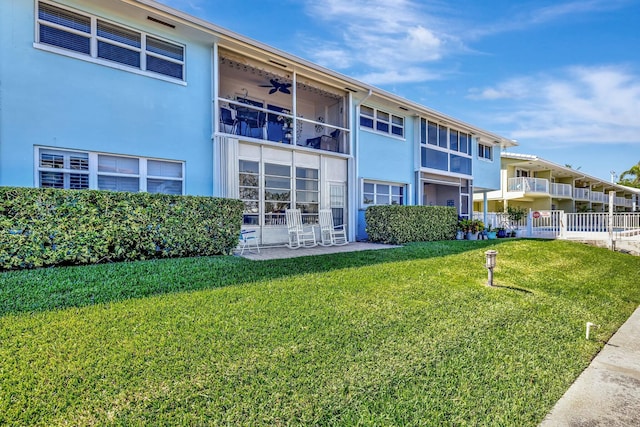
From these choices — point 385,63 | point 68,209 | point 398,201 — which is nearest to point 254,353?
point 68,209

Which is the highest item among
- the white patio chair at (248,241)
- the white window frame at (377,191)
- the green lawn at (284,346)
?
the white window frame at (377,191)

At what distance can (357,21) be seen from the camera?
11.4m

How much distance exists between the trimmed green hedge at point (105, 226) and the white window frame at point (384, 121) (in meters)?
7.65

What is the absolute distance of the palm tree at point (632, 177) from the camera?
46594mm

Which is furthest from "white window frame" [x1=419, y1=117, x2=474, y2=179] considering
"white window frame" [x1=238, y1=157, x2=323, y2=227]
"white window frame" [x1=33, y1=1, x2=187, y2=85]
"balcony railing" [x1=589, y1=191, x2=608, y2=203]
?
"balcony railing" [x1=589, y1=191, x2=608, y2=203]

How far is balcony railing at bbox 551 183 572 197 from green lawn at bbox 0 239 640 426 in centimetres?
2660

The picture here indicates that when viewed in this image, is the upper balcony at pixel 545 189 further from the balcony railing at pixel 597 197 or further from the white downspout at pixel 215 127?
the white downspout at pixel 215 127

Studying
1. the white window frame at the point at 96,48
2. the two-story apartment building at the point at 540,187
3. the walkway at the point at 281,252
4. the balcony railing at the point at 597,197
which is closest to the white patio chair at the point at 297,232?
the walkway at the point at 281,252

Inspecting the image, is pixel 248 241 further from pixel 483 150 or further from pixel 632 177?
pixel 632 177

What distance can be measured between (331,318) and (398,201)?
11565 millimetres

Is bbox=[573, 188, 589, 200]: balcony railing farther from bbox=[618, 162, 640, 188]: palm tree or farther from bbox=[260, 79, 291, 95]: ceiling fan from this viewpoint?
bbox=[260, 79, 291, 95]: ceiling fan

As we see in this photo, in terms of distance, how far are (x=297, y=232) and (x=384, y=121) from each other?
6.97 metres

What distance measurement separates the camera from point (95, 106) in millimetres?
7480

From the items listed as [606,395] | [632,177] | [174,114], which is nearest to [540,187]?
[174,114]
